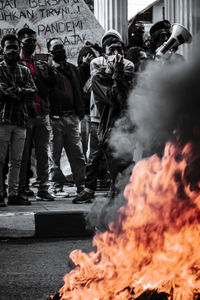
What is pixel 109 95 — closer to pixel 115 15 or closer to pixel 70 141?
pixel 70 141

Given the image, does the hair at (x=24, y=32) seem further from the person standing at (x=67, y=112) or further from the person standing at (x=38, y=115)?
the person standing at (x=67, y=112)

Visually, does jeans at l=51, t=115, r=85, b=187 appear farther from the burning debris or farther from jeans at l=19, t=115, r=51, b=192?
the burning debris

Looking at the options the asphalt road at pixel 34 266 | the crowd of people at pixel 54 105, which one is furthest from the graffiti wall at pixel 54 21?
the asphalt road at pixel 34 266

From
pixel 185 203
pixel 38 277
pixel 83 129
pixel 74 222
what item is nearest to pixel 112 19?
pixel 83 129

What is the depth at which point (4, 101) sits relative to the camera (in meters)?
7.86

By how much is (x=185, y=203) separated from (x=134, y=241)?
0.33 meters

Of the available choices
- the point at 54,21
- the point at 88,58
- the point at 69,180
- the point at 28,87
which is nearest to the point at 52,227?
the point at 28,87

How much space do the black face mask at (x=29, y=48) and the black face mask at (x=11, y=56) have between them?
50 cm

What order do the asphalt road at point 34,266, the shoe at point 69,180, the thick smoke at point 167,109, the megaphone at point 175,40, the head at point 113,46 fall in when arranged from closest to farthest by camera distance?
the thick smoke at point 167,109
the asphalt road at point 34,266
the megaphone at point 175,40
the head at point 113,46
the shoe at point 69,180

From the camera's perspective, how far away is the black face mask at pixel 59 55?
8.56m

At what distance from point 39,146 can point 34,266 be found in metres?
3.84

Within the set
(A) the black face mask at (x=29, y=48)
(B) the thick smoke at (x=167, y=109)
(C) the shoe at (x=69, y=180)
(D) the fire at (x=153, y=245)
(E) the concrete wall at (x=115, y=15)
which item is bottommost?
(C) the shoe at (x=69, y=180)

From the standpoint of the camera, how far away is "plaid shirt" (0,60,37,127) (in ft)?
25.7

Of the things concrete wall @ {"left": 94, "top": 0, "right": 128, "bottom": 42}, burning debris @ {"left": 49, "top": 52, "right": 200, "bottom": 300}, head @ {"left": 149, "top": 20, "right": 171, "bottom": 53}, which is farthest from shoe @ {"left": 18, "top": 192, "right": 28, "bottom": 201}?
concrete wall @ {"left": 94, "top": 0, "right": 128, "bottom": 42}
